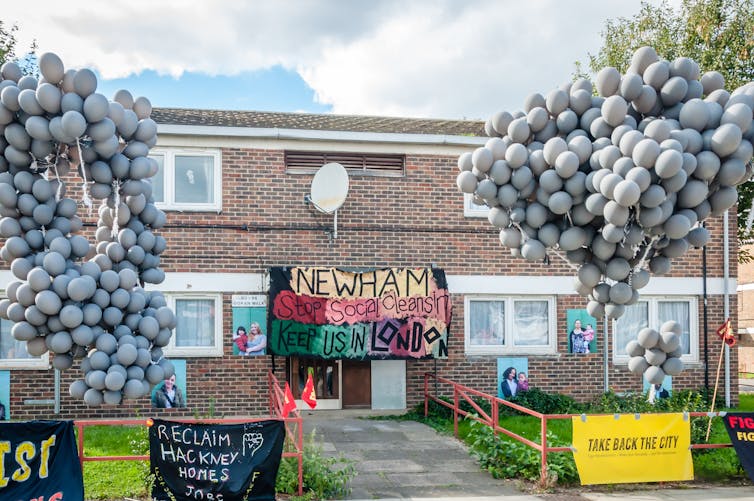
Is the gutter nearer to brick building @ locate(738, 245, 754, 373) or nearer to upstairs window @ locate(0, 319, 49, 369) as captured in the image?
upstairs window @ locate(0, 319, 49, 369)

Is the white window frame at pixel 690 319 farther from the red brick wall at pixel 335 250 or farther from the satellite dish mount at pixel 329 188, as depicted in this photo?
the satellite dish mount at pixel 329 188

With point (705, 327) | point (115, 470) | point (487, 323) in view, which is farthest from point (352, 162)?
point (705, 327)

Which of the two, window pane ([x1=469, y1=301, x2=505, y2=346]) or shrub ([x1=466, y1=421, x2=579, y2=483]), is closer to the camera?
shrub ([x1=466, y1=421, x2=579, y2=483])

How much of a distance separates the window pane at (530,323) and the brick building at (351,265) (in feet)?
0.08

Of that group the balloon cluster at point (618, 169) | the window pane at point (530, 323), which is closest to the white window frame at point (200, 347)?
the window pane at point (530, 323)

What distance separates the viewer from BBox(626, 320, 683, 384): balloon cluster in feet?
24.0

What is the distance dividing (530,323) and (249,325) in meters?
5.63

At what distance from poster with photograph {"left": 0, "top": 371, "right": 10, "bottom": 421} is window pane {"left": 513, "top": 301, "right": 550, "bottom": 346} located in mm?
9478

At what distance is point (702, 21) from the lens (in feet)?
69.1

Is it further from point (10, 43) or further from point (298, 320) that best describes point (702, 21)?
point (10, 43)

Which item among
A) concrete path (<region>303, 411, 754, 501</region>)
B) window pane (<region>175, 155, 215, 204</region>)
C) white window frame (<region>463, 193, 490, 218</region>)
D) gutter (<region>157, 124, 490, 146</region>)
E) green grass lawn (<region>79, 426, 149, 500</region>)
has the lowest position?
concrete path (<region>303, 411, 754, 501</region>)

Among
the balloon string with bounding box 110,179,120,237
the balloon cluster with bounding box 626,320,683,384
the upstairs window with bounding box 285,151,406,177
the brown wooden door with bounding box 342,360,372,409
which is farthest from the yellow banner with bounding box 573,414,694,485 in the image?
the upstairs window with bounding box 285,151,406,177

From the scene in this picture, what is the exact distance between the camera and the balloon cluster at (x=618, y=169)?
631cm

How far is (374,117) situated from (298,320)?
252 inches
